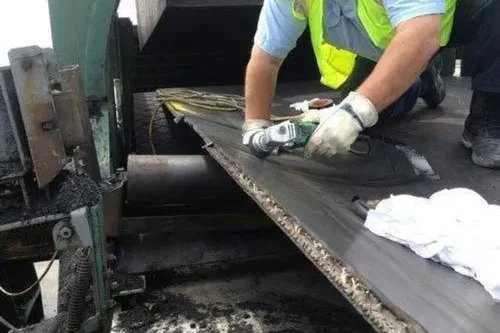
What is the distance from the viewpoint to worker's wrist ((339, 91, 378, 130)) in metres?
1.63

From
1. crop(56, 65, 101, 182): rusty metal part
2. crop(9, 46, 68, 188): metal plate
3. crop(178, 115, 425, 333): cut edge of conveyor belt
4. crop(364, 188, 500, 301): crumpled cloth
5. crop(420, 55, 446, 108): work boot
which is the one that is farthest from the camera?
crop(420, 55, 446, 108): work boot

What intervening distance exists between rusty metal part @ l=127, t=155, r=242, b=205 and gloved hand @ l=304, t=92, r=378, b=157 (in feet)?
2.37

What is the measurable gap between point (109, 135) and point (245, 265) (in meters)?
0.89

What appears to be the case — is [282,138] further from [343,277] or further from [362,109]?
[343,277]

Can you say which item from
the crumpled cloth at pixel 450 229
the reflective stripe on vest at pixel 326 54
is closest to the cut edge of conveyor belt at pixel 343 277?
the crumpled cloth at pixel 450 229

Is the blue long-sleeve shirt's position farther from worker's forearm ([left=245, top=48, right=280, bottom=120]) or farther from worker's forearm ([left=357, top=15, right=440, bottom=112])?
worker's forearm ([left=357, top=15, right=440, bottom=112])

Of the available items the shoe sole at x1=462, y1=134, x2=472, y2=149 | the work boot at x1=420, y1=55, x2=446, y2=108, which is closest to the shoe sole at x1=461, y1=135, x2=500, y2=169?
the shoe sole at x1=462, y1=134, x2=472, y2=149

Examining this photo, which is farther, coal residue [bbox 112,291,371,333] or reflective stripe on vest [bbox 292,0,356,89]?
coal residue [bbox 112,291,371,333]

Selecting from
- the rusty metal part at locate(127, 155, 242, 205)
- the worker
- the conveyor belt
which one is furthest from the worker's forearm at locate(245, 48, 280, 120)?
the rusty metal part at locate(127, 155, 242, 205)

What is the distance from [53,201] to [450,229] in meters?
1.03

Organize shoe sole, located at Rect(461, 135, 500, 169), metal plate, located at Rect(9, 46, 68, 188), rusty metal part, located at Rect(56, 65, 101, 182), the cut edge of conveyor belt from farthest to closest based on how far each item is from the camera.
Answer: shoe sole, located at Rect(461, 135, 500, 169) → rusty metal part, located at Rect(56, 65, 101, 182) → metal plate, located at Rect(9, 46, 68, 188) → the cut edge of conveyor belt

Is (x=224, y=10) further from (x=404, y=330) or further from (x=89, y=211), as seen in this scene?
(x=404, y=330)

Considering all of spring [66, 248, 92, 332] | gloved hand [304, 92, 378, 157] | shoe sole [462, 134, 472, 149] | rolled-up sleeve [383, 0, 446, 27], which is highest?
rolled-up sleeve [383, 0, 446, 27]

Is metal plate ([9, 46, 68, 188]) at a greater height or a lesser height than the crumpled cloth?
greater
